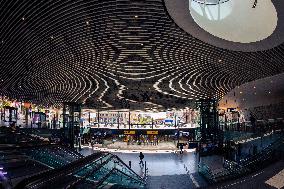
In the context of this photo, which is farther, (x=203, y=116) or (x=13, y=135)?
(x=203, y=116)

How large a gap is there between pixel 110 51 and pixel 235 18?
584 centimetres

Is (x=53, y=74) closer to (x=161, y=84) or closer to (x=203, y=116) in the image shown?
(x=161, y=84)

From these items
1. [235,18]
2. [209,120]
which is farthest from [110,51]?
[209,120]

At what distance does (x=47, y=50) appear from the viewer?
12617 millimetres

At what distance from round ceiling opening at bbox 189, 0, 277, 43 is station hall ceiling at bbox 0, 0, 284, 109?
2.69ft

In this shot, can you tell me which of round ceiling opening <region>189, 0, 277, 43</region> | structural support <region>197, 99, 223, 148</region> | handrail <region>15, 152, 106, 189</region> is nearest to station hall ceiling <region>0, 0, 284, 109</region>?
round ceiling opening <region>189, 0, 277, 43</region>

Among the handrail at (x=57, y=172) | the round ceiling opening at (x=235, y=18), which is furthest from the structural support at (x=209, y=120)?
the handrail at (x=57, y=172)

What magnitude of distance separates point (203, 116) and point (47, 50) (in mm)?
23258

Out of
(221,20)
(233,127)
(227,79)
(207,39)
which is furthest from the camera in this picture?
(233,127)

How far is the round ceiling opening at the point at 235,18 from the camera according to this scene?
1127 cm

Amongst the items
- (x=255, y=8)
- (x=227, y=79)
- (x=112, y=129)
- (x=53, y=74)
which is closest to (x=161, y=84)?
(x=227, y=79)

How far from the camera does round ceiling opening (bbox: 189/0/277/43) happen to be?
37.0 feet

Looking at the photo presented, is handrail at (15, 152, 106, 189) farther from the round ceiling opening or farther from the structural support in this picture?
the structural support

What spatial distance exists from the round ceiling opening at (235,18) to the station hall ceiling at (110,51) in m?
0.82
